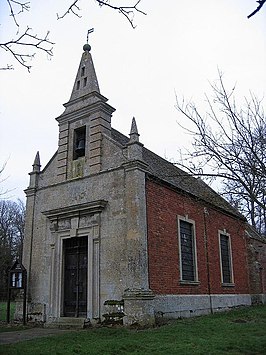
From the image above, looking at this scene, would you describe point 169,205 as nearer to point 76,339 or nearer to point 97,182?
point 97,182

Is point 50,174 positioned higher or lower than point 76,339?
higher

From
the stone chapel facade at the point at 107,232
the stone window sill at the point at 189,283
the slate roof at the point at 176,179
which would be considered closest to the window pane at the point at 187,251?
the stone chapel facade at the point at 107,232

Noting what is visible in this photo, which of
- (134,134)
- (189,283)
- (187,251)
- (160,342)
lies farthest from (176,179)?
(160,342)

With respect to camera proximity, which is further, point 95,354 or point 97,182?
point 97,182

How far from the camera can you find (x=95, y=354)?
7828 millimetres

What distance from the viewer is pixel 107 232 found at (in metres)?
14.2

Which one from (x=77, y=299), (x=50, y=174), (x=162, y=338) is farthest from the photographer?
(x=50, y=174)

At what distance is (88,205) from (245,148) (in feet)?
22.8

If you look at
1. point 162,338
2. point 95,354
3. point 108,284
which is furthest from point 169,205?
point 95,354

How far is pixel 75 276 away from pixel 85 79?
28.6ft

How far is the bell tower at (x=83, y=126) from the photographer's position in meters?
15.8

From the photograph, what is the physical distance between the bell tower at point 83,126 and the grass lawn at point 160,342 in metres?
6.77

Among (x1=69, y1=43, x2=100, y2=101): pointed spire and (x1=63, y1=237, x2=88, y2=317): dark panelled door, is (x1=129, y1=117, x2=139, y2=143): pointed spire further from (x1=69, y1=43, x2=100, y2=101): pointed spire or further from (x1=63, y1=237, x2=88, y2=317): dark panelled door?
(x1=63, y1=237, x2=88, y2=317): dark panelled door

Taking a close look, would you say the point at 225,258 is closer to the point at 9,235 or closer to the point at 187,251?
the point at 187,251
